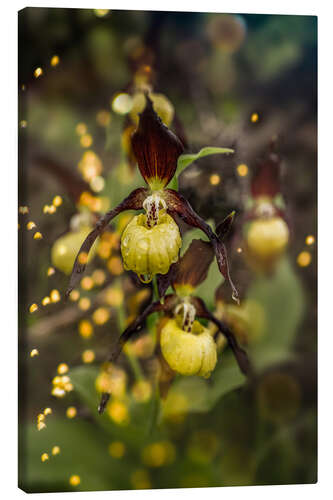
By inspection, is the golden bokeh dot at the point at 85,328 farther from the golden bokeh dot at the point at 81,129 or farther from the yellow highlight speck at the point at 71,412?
the golden bokeh dot at the point at 81,129

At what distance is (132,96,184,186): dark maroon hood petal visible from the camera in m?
3.48

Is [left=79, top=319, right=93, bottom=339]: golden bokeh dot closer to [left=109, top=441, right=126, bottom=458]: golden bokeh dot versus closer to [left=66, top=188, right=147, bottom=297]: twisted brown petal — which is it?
[left=66, top=188, right=147, bottom=297]: twisted brown petal

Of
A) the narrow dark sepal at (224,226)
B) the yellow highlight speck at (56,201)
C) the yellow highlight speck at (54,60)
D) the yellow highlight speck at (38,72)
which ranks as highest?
the yellow highlight speck at (54,60)

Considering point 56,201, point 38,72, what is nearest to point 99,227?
point 56,201

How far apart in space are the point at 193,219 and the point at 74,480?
4.83 feet

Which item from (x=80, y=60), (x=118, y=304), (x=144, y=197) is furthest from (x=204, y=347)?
(x=80, y=60)

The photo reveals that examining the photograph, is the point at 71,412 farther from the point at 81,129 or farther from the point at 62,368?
the point at 81,129

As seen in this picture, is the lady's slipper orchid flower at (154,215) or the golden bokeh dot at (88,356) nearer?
the lady's slipper orchid flower at (154,215)

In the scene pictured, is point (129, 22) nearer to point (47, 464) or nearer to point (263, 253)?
point (263, 253)

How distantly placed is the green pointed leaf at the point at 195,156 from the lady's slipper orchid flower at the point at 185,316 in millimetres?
345

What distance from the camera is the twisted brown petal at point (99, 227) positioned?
139 inches

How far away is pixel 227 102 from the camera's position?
157 inches

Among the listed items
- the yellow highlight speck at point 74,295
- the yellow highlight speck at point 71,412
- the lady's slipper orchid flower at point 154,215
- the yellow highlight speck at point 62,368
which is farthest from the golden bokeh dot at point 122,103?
the yellow highlight speck at point 71,412

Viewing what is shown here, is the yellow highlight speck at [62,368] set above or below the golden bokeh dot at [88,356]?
below
